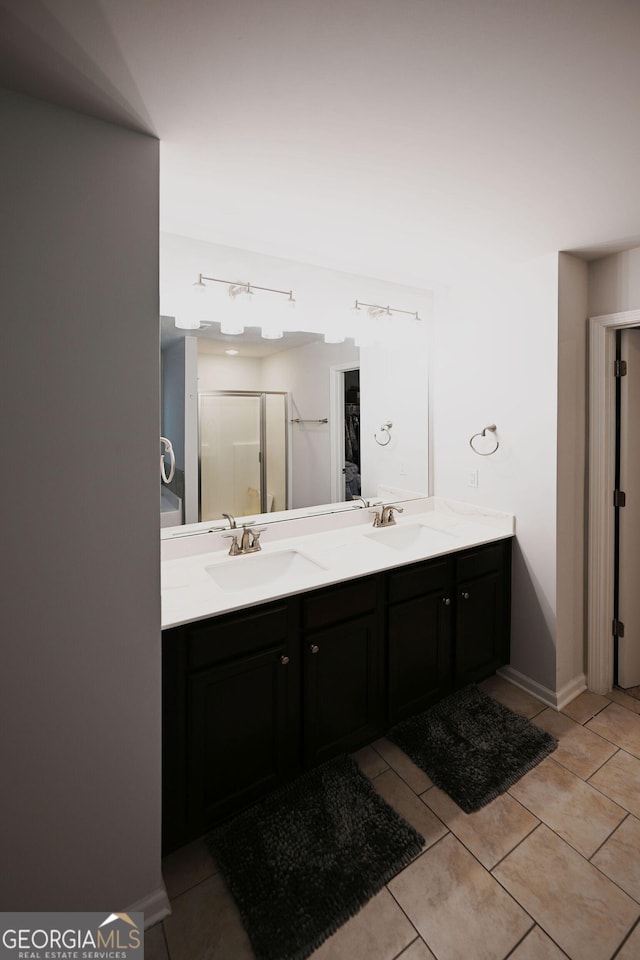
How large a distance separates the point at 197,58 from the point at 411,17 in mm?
483

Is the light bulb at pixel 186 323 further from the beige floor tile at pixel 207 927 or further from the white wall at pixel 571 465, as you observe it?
the beige floor tile at pixel 207 927

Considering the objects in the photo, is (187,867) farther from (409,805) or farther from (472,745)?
(472,745)

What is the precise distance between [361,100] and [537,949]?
2.39 m

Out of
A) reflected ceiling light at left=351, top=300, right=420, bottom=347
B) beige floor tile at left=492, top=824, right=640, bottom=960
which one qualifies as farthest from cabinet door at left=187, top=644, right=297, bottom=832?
reflected ceiling light at left=351, top=300, right=420, bottom=347

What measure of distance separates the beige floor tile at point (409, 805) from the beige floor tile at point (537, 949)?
0.36 meters

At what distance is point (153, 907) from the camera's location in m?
1.31

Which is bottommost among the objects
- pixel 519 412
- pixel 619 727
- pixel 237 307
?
pixel 619 727

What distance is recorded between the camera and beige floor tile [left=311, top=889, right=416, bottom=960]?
1223 mm

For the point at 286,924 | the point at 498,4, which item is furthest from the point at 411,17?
the point at 286,924

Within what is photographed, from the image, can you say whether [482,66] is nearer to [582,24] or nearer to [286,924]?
[582,24]

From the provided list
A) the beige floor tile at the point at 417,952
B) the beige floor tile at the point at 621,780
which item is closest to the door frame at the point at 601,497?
the beige floor tile at the point at 621,780

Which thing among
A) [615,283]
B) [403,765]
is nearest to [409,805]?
[403,765]

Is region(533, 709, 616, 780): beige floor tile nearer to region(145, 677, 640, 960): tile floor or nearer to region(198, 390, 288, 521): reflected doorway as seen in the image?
region(145, 677, 640, 960): tile floor

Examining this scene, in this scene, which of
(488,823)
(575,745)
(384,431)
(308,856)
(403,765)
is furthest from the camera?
(384,431)
